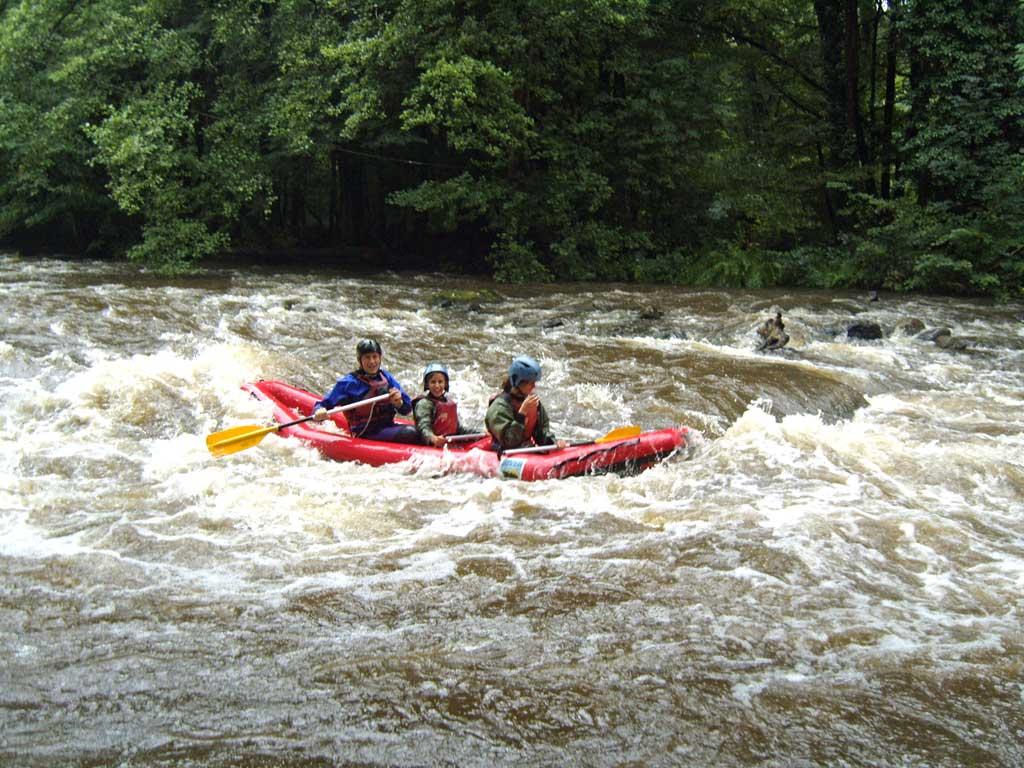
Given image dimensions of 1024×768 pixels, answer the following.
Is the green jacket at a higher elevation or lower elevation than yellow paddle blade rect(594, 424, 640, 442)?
higher

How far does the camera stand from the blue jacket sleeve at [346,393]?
6.92 m

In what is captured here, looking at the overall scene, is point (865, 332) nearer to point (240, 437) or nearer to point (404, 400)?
point (404, 400)

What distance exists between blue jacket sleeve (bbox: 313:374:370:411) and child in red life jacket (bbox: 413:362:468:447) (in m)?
0.47

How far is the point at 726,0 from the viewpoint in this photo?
Result: 16.2 metres

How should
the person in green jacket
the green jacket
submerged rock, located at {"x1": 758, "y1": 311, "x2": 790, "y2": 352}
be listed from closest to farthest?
the person in green jacket
the green jacket
submerged rock, located at {"x1": 758, "y1": 311, "x2": 790, "y2": 352}

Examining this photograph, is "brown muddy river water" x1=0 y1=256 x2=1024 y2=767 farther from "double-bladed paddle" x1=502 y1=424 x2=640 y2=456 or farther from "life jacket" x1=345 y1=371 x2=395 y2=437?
"life jacket" x1=345 y1=371 x2=395 y2=437

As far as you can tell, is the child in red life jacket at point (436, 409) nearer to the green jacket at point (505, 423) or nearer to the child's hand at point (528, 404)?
the green jacket at point (505, 423)

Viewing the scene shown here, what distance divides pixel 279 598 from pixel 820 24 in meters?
16.2

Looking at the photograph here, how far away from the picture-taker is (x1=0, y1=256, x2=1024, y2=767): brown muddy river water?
127 inches

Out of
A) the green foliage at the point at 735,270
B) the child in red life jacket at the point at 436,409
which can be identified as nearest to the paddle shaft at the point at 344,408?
the child in red life jacket at the point at 436,409

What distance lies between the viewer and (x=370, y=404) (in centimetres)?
678

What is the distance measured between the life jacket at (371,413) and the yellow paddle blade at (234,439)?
1.92 ft

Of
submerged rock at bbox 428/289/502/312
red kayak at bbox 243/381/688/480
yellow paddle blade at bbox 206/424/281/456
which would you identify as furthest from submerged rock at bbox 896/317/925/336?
yellow paddle blade at bbox 206/424/281/456

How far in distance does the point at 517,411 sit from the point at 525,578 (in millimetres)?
1981
